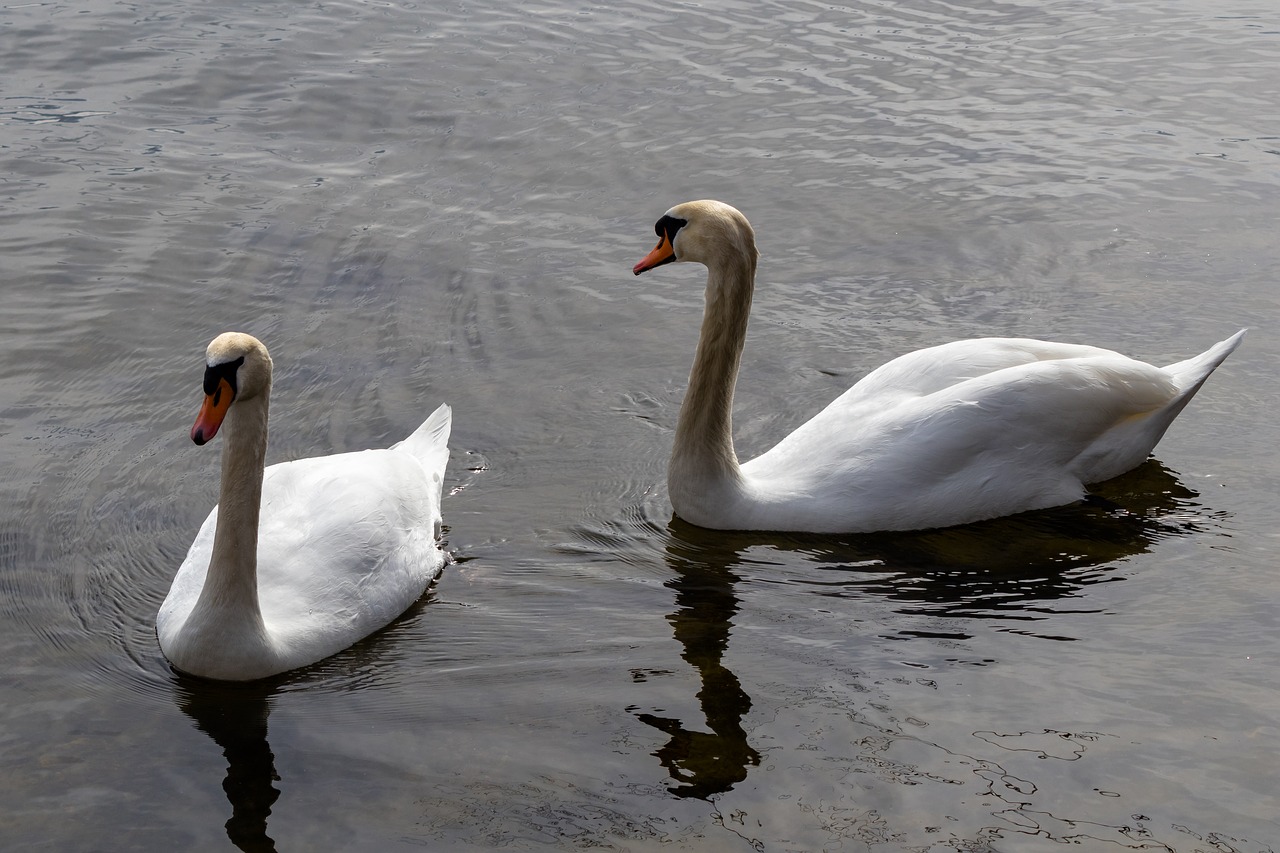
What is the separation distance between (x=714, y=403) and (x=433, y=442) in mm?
1499

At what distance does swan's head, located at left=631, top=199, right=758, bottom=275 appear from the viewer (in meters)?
7.25

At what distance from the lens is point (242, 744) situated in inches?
223

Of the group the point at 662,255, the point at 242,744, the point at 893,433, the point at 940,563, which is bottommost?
the point at 242,744

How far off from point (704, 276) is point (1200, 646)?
16.2 ft

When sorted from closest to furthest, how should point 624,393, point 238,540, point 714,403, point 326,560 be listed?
point 238,540 → point 326,560 → point 714,403 → point 624,393

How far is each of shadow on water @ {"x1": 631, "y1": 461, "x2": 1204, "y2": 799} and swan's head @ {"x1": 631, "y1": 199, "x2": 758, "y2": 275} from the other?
1371 millimetres

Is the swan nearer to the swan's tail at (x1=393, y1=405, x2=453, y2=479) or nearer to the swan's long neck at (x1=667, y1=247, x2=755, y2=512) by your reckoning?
the swan's tail at (x1=393, y1=405, x2=453, y2=479)

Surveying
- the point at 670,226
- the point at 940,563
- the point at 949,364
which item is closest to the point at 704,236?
the point at 670,226

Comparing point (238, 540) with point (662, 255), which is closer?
point (238, 540)

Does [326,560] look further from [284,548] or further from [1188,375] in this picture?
[1188,375]

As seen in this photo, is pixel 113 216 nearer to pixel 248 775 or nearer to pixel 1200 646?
pixel 248 775

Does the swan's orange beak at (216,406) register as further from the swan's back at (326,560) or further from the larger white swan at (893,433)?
the larger white swan at (893,433)

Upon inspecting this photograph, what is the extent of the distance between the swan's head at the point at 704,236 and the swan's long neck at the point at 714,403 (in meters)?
0.06

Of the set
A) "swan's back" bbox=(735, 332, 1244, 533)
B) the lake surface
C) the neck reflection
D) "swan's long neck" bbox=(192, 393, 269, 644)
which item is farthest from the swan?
"swan's back" bbox=(735, 332, 1244, 533)
